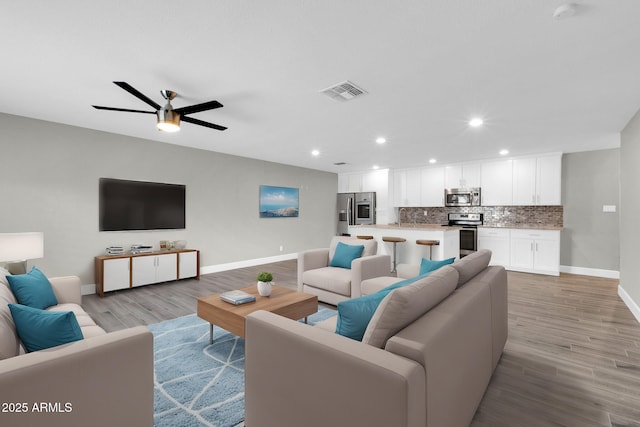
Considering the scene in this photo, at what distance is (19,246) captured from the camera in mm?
2658

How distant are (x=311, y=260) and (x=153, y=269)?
264 cm

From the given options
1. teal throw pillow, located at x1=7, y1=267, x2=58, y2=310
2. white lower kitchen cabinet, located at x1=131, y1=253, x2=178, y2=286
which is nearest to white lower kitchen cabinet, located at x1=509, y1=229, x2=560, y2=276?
white lower kitchen cabinet, located at x1=131, y1=253, x2=178, y2=286

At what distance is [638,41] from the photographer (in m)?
2.04

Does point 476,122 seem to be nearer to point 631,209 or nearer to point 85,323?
point 631,209

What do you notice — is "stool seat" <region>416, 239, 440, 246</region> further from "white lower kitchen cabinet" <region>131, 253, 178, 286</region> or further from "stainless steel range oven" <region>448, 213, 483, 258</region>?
"white lower kitchen cabinet" <region>131, 253, 178, 286</region>

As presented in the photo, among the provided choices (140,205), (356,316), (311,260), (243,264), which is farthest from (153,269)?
(356,316)

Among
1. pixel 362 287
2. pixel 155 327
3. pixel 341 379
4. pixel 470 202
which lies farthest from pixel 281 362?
pixel 470 202

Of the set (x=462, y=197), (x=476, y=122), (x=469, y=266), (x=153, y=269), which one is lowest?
(x=153, y=269)

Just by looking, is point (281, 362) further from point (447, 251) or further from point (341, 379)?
point (447, 251)

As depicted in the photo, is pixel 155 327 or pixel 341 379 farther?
pixel 155 327

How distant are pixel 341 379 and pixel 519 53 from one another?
100 inches

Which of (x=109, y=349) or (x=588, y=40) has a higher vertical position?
(x=588, y=40)

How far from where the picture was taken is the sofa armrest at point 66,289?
2551 mm

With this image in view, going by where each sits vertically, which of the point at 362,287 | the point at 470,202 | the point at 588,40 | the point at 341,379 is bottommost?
the point at 362,287
